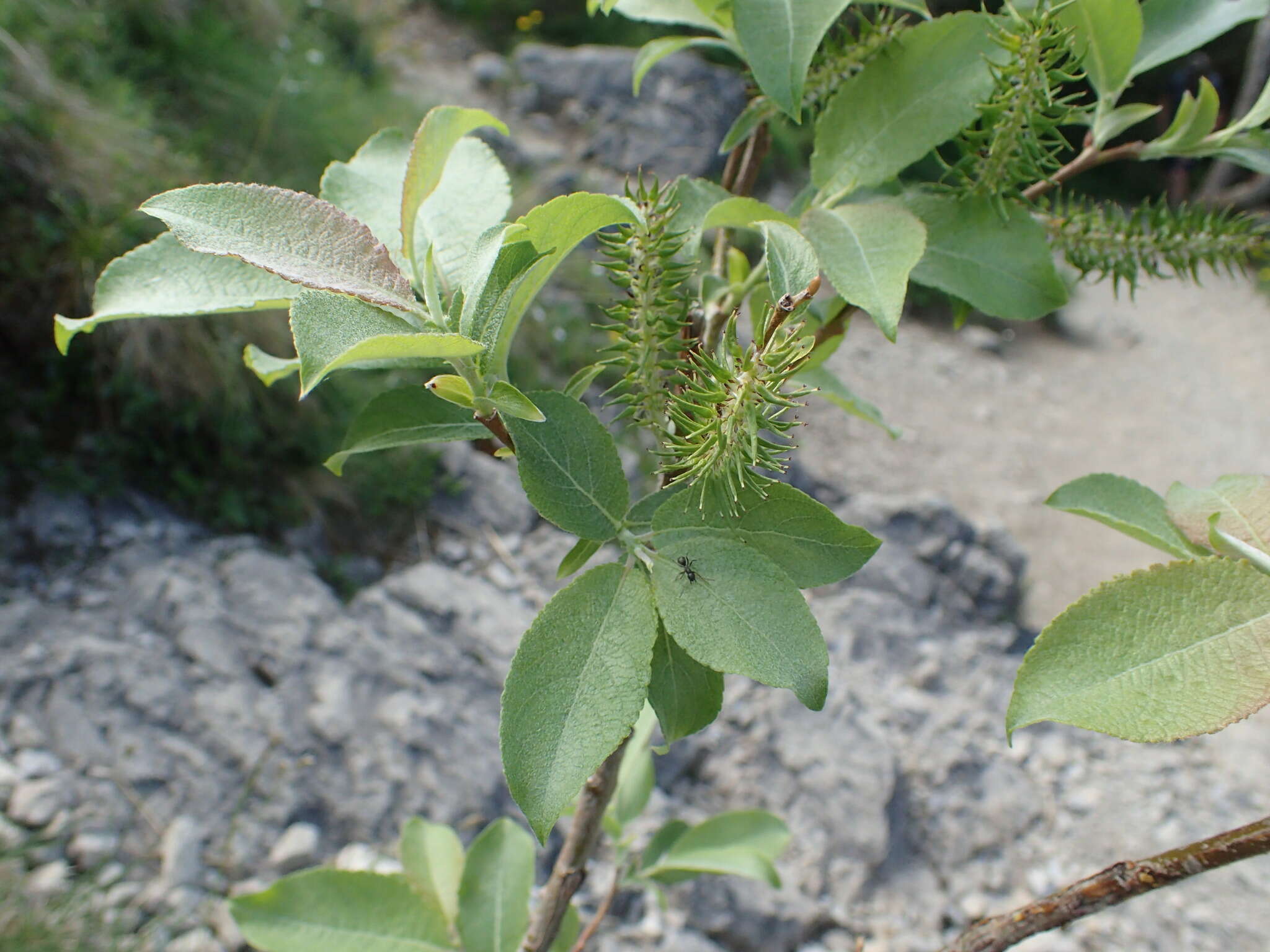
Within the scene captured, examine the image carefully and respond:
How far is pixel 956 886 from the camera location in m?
1.51

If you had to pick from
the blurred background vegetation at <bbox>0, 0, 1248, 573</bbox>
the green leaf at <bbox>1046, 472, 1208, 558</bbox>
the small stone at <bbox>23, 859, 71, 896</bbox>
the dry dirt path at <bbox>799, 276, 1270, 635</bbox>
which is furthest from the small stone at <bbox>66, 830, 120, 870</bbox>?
the dry dirt path at <bbox>799, 276, 1270, 635</bbox>

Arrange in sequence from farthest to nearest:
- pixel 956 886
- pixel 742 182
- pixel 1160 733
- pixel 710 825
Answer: pixel 956 886, pixel 710 825, pixel 742 182, pixel 1160 733

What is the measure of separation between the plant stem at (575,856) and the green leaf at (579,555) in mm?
160

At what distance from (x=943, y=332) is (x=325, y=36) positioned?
115 inches

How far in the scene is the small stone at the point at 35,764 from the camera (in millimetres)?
1298

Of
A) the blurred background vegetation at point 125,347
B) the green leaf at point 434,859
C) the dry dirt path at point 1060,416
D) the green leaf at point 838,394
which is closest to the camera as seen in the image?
the green leaf at point 838,394

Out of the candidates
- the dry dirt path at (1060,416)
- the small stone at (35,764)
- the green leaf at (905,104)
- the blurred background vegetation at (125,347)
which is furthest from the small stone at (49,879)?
the dry dirt path at (1060,416)

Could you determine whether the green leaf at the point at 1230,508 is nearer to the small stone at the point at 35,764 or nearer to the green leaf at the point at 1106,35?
the green leaf at the point at 1106,35

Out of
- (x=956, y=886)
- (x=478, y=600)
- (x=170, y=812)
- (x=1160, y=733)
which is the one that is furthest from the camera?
(x=478, y=600)

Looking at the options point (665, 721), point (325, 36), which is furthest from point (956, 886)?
point (325, 36)

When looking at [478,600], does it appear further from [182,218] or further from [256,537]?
[182,218]

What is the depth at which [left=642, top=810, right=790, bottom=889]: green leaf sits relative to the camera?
2.61 feet

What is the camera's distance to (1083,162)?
408 mm

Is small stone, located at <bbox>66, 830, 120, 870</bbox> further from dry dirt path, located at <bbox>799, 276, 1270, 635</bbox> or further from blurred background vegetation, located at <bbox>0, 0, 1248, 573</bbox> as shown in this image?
dry dirt path, located at <bbox>799, 276, 1270, 635</bbox>
